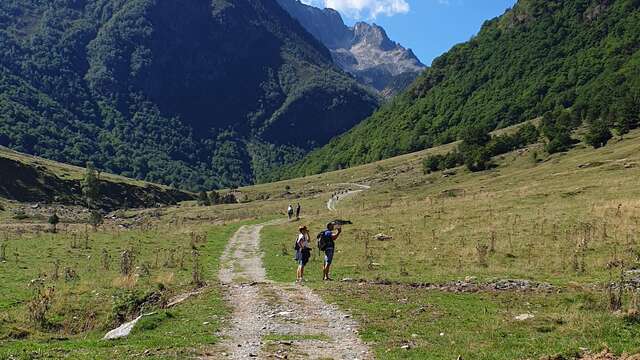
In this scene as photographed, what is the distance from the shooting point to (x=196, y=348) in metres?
14.5

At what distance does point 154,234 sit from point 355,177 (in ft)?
323

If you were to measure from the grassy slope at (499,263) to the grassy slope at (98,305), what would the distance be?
4.75 m

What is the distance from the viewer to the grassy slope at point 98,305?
15.0 metres

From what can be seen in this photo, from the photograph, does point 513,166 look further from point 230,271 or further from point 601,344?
point 601,344

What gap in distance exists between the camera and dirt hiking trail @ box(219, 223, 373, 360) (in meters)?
14.3

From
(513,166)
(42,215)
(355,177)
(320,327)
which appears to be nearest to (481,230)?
(320,327)

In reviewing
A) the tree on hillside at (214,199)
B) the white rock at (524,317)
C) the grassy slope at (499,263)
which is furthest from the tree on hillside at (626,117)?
the tree on hillside at (214,199)

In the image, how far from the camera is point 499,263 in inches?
1139

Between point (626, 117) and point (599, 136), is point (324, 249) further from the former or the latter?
point (626, 117)

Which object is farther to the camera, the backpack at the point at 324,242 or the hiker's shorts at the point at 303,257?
the hiker's shorts at the point at 303,257

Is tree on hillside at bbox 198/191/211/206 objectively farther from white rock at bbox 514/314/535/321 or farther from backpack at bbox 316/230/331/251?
white rock at bbox 514/314/535/321

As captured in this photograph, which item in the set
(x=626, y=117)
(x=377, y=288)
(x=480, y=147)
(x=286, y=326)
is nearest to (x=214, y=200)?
(x=480, y=147)

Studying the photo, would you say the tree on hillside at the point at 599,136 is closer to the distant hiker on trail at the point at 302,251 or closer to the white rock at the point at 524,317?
the distant hiker on trail at the point at 302,251

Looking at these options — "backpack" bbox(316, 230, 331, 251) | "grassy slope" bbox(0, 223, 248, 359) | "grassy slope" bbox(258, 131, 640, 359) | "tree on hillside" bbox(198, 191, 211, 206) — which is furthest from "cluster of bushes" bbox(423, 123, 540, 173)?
"backpack" bbox(316, 230, 331, 251)
